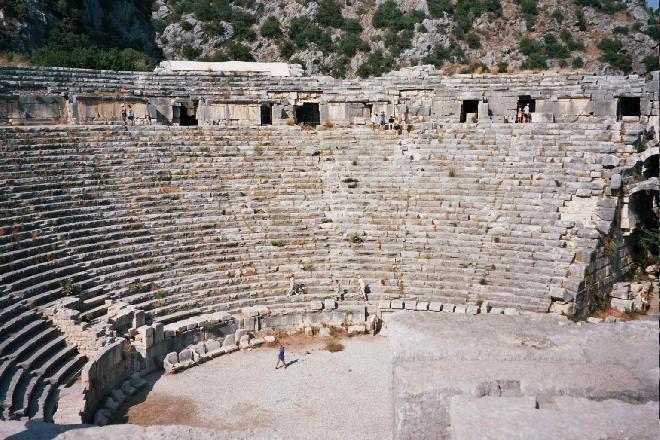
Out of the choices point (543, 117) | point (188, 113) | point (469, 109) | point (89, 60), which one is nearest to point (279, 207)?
point (188, 113)

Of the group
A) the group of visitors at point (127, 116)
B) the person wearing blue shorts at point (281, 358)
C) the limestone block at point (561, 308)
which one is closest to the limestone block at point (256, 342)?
the person wearing blue shorts at point (281, 358)

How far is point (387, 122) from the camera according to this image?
67.3 feet

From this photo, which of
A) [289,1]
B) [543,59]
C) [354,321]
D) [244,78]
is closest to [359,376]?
[354,321]

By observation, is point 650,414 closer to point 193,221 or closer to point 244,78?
point 193,221

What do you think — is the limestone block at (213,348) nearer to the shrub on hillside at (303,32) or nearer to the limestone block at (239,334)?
the limestone block at (239,334)

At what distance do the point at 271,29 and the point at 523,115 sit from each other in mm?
30509

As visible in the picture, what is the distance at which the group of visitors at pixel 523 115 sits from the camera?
1947 cm

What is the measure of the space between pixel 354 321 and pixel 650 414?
26.8 feet

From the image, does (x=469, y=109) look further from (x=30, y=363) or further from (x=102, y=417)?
(x=30, y=363)

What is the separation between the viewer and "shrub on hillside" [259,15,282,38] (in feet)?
151

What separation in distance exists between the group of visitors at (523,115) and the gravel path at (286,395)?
9.83 meters

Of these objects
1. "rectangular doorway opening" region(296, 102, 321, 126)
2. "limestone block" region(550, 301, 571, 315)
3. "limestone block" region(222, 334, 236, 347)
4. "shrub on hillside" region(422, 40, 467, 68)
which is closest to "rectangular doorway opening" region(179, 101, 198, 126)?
"rectangular doorway opening" region(296, 102, 321, 126)

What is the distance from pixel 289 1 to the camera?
48469mm

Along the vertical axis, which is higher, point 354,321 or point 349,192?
point 349,192
